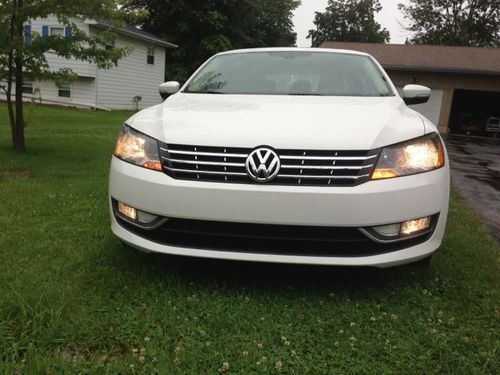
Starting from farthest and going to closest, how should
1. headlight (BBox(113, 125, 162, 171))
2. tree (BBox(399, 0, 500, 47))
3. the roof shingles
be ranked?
tree (BBox(399, 0, 500, 47)) → the roof shingles → headlight (BBox(113, 125, 162, 171))

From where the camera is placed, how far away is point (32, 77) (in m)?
7.21

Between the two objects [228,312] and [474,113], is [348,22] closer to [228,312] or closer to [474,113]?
[474,113]

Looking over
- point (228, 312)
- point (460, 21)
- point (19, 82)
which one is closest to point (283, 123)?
point (228, 312)

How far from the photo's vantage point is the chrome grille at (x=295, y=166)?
252 cm

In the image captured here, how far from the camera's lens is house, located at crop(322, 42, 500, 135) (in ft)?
71.7

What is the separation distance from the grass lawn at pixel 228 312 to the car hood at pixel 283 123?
0.88m

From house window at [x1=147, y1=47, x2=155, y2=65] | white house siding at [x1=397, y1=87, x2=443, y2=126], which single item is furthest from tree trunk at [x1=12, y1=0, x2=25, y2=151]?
house window at [x1=147, y1=47, x2=155, y2=65]

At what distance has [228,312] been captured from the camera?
260 cm

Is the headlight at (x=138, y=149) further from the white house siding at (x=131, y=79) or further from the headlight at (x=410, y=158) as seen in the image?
the white house siding at (x=131, y=79)

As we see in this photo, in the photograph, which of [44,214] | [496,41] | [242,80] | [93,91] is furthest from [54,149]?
[496,41]

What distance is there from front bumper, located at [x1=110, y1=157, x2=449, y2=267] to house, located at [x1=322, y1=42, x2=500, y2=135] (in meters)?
20.4

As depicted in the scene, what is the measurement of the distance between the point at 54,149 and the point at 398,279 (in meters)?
6.72

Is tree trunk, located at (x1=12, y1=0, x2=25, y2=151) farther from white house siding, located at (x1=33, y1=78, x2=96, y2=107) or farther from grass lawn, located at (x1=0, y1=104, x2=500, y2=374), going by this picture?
white house siding, located at (x1=33, y1=78, x2=96, y2=107)

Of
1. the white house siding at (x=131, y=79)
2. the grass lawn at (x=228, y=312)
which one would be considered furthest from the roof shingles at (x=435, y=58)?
the grass lawn at (x=228, y=312)
